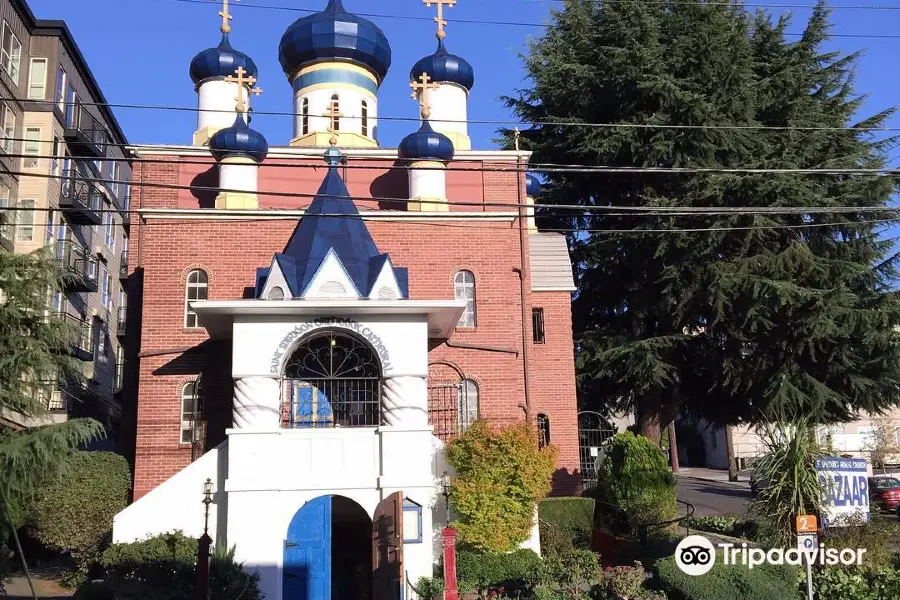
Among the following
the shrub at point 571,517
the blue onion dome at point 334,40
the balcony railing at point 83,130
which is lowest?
the shrub at point 571,517

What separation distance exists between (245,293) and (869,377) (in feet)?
53.6

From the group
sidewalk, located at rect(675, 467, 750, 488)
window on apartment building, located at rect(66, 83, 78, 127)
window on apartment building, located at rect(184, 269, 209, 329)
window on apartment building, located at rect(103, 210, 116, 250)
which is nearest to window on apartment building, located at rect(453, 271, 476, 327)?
window on apartment building, located at rect(184, 269, 209, 329)

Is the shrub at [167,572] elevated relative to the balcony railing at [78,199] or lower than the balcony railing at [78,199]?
lower

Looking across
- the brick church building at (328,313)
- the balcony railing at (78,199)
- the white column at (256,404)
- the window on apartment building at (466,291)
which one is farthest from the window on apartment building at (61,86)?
the white column at (256,404)

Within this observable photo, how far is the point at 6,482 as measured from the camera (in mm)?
14148

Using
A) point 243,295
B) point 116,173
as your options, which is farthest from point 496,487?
point 116,173

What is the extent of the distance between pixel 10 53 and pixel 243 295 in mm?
16076

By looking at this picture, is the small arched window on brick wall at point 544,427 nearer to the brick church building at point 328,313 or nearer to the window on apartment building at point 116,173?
the brick church building at point 328,313

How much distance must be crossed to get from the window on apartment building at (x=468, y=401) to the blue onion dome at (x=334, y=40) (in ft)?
32.4

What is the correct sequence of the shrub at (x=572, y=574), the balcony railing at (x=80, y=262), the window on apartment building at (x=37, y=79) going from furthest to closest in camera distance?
the window on apartment building at (x=37, y=79)
the balcony railing at (x=80, y=262)
the shrub at (x=572, y=574)

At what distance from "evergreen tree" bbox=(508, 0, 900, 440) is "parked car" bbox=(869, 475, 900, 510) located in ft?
10.1

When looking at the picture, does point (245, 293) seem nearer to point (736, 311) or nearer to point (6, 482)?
point (6, 482)

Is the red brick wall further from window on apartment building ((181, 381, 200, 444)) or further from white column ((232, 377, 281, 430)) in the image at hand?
white column ((232, 377, 281, 430))

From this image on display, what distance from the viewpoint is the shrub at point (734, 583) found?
14.3 meters
